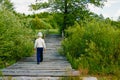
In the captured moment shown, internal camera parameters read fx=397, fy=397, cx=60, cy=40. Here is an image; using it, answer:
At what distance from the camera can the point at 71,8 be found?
36.7 meters

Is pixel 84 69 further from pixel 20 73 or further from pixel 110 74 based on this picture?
pixel 20 73

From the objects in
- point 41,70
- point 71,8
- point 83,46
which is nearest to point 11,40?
point 83,46

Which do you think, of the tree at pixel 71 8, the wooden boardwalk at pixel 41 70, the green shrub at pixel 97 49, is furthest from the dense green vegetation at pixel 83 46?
the tree at pixel 71 8

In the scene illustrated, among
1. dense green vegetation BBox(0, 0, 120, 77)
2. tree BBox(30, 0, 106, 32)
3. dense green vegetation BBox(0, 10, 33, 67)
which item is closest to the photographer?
dense green vegetation BBox(0, 0, 120, 77)

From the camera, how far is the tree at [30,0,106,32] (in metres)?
36.2

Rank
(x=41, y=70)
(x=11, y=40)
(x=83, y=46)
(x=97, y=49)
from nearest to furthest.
A: 1. (x=41, y=70)
2. (x=97, y=49)
3. (x=83, y=46)
4. (x=11, y=40)

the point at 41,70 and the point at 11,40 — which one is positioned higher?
the point at 11,40

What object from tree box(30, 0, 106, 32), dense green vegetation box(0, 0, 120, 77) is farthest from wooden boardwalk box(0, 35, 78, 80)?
tree box(30, 0, 106, 32)

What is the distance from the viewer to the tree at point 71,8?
36250mm

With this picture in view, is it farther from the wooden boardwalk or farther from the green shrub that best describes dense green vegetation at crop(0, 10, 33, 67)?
the green shrub

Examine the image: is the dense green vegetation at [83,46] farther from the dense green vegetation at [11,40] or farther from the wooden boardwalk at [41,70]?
the wooden boardwalk at [41,70]

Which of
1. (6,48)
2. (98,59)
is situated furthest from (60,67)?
(6,48)

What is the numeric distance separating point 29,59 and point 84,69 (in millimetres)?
5813

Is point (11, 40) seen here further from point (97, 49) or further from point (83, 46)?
point (97, 49)
